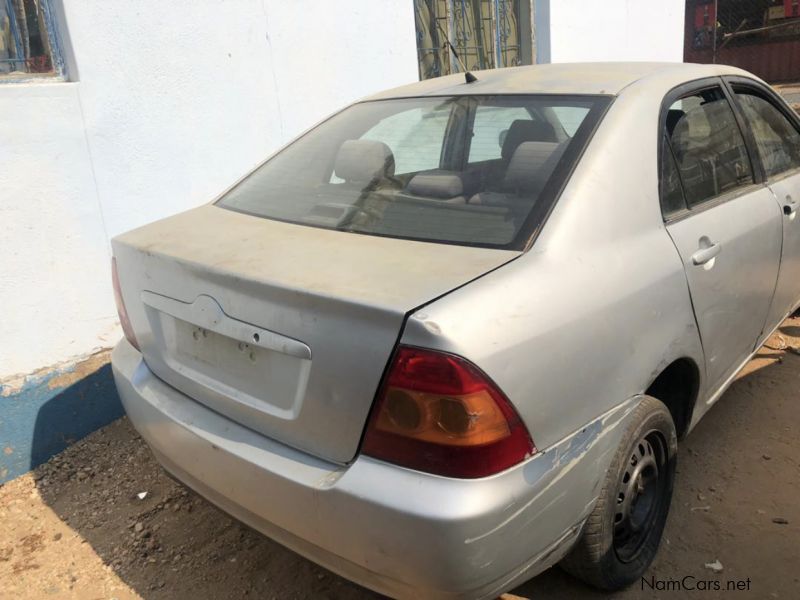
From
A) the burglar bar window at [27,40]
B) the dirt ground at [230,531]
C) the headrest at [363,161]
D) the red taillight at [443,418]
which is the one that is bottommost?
the dirt ground at [230,531]

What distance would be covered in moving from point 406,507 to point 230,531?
1.42 metres

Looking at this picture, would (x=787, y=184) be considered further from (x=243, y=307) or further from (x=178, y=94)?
(x=178, y=94)

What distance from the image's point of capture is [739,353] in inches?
112

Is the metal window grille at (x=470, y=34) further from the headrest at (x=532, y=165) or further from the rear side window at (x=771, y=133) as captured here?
the headrest at (x=532, y=165)

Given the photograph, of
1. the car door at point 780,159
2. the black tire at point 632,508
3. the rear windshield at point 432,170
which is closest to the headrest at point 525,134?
the rear windshield at point 432,170

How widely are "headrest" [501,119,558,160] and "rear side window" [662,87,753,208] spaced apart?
1.45ft

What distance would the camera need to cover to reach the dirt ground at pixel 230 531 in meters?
2.40

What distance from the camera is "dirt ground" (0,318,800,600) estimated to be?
2.40 meters

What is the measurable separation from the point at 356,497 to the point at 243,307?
573 millimetres

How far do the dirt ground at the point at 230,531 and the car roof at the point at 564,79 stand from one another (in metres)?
1.61

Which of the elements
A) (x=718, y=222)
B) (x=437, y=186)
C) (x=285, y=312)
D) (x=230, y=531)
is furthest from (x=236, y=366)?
(x=718, y=222)

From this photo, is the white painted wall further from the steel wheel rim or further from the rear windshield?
the steel wheel rim

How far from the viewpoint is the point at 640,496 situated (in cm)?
234

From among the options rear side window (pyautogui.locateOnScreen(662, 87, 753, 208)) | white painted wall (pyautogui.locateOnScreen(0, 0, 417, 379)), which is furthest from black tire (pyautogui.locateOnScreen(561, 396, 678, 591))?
white painted wall (pyautogui.locateOnScreen(0, 0, 417, 379))
